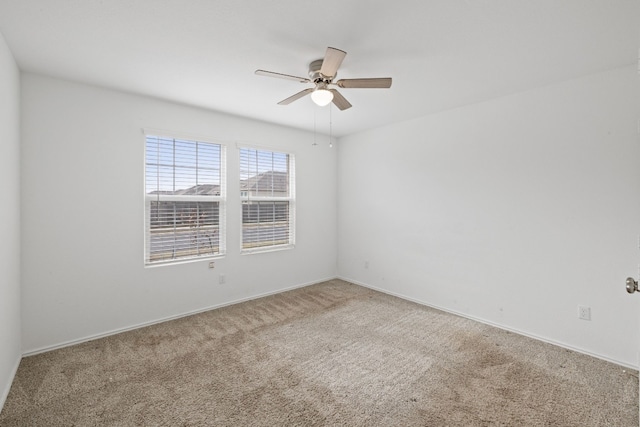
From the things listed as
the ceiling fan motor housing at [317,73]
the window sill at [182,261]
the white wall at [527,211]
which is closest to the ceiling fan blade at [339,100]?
the ceiling fan motor housing at [317,73]

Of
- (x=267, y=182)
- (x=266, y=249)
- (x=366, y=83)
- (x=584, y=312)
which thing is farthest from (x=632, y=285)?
(x=267, y=182)

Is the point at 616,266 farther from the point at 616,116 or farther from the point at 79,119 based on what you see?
the point at 79,119

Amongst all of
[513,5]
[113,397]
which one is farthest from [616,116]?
[113,397]

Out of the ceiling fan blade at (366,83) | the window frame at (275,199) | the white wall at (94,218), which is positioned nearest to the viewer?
the ceiling fan blade at (366,83)

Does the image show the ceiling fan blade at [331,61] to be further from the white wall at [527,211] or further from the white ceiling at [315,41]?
the white wall at [527,211]

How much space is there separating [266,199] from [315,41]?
8.27 feet

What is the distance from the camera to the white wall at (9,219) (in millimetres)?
2014

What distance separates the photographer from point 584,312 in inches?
104

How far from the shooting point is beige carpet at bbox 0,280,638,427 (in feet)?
6.09

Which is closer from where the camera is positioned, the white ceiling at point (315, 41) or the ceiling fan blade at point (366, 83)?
the white ceiling at point (315, 41)

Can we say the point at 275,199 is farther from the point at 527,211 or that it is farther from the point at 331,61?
the point at 527,211

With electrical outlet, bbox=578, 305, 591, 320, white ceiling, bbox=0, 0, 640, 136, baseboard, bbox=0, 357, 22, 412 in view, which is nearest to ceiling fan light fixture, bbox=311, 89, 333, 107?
white ceiling, bbox=0, 0, 640, 136

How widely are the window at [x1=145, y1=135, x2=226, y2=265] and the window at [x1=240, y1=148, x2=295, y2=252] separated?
35 centimetres

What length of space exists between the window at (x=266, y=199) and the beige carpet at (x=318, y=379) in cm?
133
